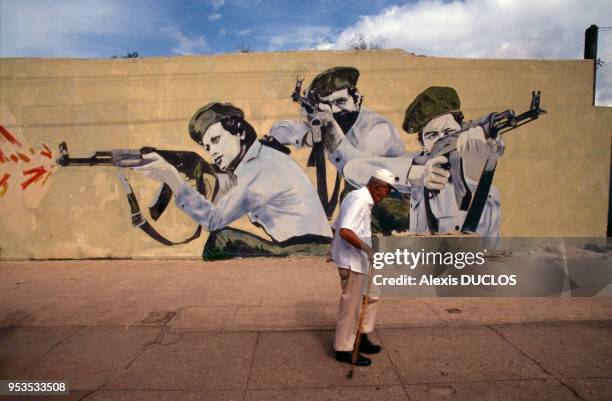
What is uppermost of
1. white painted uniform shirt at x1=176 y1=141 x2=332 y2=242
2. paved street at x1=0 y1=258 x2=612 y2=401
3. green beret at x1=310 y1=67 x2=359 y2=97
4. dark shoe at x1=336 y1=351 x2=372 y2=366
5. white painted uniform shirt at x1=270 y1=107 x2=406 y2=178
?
green beret at x1=310 y1=67 x2=359 y2=97

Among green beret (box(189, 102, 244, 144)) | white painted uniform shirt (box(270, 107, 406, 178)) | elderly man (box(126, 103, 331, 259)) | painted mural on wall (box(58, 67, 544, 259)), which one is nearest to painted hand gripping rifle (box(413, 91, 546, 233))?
painted mural on wall (box(58, 67, 544, 259))

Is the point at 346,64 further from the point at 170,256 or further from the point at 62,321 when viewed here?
the point at 62,321

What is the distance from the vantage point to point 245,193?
720 centimetres

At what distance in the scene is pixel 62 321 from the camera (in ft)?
14.3

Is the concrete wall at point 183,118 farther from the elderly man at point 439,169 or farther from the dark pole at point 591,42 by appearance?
the dark pole at point 591,42

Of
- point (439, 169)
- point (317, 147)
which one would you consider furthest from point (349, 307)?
point (439, 169)

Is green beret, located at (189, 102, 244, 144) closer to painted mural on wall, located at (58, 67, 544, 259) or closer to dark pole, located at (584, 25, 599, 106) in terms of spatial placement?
painted mural on wall, located at (58, 67, 544, 259)

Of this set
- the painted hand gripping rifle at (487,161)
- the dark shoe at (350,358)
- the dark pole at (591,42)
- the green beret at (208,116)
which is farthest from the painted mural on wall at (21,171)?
the dark pole at (591,42)

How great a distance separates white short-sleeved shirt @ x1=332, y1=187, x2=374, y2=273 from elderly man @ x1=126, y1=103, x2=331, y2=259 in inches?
154

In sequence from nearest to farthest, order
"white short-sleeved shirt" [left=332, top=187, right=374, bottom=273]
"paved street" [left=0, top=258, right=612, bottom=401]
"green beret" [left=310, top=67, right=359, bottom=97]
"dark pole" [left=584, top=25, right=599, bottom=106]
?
"paved street" [left=0, top=258, right=612, bottom=401] < "white short-sleeved shirt" [left=332, top=187, right=374, bottom=273] < "green beret" [left=310, top=67, right=359, bottom=97] < "dark pole" [left=584, top=25, right=599, bottom=106]

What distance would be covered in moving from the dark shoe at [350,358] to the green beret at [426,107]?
4.91 meters

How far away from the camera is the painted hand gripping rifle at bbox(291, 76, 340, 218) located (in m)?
7.11

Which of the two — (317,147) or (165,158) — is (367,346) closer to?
(317,147)

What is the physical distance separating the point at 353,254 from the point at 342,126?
14.2 ft
